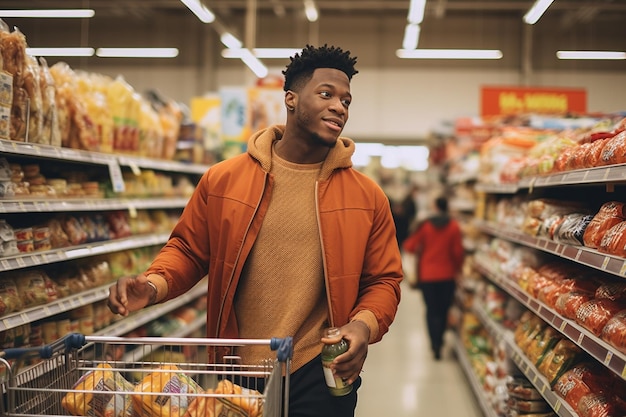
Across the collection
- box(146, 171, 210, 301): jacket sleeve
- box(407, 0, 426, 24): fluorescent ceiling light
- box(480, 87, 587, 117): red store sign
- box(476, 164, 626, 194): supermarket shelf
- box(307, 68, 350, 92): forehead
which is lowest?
box(146, 171, 210, 301): jacket sleeve

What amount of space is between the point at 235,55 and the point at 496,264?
12.3 metres

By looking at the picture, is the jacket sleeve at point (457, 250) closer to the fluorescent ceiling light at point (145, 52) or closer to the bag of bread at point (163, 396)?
the bag of bread at point (163, 396)

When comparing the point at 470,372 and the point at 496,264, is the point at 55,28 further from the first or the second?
the point at 470,372

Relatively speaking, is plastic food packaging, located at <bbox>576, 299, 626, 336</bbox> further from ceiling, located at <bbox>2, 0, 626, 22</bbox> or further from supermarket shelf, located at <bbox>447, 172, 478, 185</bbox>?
ceiling, located at <bbox>2, 0, 626, 22</bbox>

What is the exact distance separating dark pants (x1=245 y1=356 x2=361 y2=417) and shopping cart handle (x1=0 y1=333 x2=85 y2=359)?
678 millimetres

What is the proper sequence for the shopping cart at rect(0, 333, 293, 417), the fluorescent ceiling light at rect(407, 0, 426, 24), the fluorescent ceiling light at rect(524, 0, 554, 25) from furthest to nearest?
1. the fluorescent ceiling light at rect(407, 0, 426, 24)
2. the fluorescent ceiling light at rect(524, 0, 554, 25)
3. the shopping cart at rect(0, 333, 293, 417)

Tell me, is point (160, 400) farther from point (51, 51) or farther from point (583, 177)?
point (51, 51)

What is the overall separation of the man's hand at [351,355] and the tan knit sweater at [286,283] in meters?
0.30

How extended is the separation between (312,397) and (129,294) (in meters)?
0.66

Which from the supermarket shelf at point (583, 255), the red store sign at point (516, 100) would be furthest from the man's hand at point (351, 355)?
the red store sign at point (516, 100)

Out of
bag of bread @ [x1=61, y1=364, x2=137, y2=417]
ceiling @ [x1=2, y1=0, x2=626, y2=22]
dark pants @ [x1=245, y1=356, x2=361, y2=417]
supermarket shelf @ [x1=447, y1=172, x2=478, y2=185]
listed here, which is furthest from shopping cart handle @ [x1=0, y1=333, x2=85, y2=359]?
ceiling @ [x1=2, y1=0, x2=626, y2=22]

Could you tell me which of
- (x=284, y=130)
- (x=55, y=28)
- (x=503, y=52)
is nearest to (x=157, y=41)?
(x=503, y=52)

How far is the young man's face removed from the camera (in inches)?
89.1

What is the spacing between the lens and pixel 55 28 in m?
3.53
